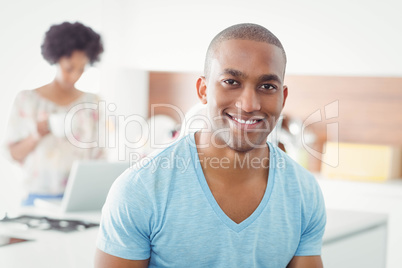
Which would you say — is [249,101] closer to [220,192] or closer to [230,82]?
[230,82]

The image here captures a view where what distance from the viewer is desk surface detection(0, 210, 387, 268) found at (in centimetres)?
159

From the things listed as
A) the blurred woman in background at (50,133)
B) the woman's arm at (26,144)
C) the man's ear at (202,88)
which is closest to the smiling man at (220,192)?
the man's ear at (202,88)

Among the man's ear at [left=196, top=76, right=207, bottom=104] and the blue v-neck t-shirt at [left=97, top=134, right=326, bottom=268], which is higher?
the man's ear at [left=196, top=76, right=207, bottom=104]

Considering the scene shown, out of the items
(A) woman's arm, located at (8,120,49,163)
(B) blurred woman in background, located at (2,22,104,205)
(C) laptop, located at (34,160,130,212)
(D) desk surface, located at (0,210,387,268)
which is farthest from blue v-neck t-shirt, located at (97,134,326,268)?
(A) woman's arm, located at (8,120,49,163)

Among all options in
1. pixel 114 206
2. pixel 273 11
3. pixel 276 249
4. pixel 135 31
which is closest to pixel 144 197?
pixel 114 206

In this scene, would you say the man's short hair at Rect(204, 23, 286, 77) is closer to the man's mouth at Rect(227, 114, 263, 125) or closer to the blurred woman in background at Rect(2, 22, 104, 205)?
the man's mouth at Rect(227, 114, 263, 125)

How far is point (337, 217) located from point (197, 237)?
3.71ft

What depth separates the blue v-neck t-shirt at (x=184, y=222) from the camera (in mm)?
1283

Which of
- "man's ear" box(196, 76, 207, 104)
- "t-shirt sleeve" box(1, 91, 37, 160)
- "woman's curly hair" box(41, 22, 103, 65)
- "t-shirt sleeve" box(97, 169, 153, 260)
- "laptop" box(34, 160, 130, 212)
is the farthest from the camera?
"woman's curly hair" box(41, 22, 103, 65)

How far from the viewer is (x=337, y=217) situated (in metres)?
2.29

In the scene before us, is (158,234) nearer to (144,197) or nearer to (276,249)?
(144,197)

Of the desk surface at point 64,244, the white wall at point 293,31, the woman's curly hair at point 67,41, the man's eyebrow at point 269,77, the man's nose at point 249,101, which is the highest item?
the white wall at point 293,31

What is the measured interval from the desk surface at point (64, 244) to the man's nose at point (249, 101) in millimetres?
649

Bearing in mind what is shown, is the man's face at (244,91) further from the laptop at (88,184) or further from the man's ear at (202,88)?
the laptop at (88,184)
